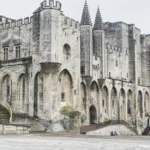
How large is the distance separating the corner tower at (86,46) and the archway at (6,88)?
1023 cm

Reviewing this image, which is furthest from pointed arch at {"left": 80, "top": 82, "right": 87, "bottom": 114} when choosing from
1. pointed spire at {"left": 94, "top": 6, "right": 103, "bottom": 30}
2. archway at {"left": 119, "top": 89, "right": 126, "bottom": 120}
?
archway at {"left": 119, "top": 89, "right": 126, "bottom": 120}

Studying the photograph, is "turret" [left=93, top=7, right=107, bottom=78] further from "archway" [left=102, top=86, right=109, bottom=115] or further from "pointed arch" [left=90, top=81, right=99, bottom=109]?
"archway" [left=102, top=86, right=109, bottom=115]

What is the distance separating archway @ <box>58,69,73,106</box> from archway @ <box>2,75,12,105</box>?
22.9 ft

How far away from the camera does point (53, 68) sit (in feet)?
153

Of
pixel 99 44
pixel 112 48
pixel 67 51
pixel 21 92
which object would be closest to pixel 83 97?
pixel 67 51

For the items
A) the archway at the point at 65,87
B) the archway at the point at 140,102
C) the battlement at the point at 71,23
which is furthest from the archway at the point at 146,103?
the battlement at the point at 71,23

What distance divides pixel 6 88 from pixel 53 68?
823 cm

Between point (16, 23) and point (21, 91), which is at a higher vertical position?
point (16, 23)

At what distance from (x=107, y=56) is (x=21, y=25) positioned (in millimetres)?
17277

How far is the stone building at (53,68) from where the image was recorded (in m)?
47.0

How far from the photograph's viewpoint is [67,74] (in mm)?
49875

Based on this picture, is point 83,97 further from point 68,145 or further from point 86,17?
point 68,145

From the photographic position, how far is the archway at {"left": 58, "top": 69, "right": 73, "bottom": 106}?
4856cm

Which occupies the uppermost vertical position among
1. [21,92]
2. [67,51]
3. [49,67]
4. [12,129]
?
[67,51]
